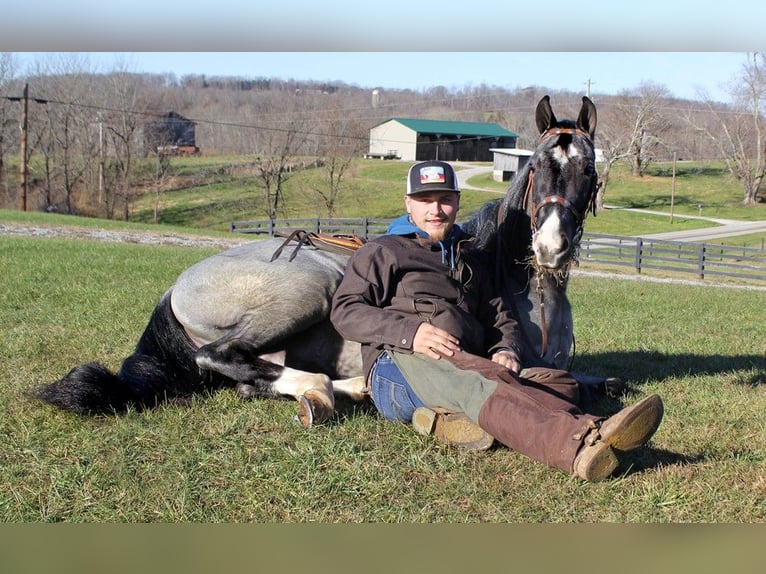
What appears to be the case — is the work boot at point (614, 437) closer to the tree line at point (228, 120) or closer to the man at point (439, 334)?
the man at point (439, 334)

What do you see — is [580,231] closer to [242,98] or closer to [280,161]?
[280,161]

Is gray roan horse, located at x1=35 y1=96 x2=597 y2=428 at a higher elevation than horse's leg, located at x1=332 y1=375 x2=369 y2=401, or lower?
higher

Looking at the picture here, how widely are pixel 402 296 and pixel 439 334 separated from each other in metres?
0.38

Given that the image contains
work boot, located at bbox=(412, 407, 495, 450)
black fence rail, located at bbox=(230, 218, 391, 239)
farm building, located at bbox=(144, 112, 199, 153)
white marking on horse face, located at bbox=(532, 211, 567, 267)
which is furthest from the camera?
farm building, located at bbox=(144, 112, 199, 153)

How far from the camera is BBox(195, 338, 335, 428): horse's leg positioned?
4.51 m

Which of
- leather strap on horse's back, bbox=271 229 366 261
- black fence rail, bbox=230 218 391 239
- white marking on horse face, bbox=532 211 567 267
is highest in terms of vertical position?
white marking on horse face, bbox=532 211 567 267

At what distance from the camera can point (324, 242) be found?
5.11m

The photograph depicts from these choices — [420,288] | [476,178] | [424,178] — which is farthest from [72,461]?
[476,178]

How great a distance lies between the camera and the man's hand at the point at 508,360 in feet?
13.6

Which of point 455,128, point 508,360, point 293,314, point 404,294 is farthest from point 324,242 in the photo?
point 455,128

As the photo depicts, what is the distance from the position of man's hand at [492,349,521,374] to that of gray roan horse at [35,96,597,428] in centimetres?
56

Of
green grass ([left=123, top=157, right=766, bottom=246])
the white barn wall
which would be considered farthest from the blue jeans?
the white barn wall

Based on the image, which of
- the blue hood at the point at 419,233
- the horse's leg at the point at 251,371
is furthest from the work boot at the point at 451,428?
the blue hood at the point at 419,233

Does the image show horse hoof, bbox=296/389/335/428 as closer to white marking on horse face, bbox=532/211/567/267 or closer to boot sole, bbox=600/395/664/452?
white marking on horse face, bbox=532/211/567/267
